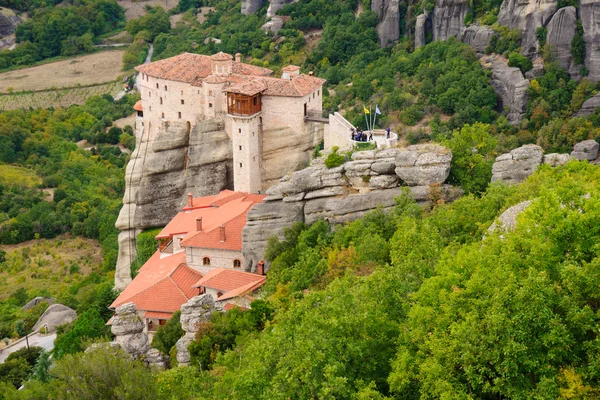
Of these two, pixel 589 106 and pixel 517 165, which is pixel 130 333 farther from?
pixel 589 106

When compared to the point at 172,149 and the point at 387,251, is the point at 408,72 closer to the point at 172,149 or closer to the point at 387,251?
the point at 172,149

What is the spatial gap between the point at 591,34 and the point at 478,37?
1158 centimetres

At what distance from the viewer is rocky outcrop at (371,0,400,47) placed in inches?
3836

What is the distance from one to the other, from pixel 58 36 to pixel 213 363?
381 feet

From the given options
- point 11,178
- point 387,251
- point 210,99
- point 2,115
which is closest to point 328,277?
point 387,251

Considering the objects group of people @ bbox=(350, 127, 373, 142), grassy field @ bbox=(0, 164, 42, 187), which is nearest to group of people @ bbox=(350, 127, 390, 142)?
group of people @ bbox=(350, 127, 373, 142)

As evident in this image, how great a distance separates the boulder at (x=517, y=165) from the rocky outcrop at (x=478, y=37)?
4208cm

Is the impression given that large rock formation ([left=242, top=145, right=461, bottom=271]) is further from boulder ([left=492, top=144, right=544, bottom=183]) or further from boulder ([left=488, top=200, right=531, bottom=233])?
boulder ([left=488, top=200, right=531, bottom=233])

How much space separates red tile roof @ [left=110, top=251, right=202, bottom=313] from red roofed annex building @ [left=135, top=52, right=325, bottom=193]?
26.1ft

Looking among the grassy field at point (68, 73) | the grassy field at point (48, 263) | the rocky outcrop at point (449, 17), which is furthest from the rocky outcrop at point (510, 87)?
the grassy field at point (68, 73)

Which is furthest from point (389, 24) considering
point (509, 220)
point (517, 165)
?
point (509, 220)

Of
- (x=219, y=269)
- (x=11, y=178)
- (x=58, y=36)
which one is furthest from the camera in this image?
(x=58, y=36)

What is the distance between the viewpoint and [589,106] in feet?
242

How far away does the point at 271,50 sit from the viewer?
103 meters
